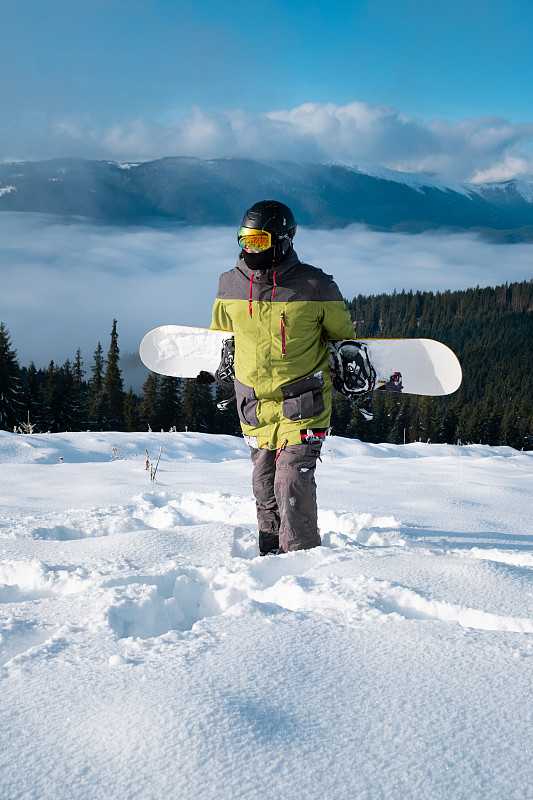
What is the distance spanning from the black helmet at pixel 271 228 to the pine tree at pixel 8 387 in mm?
41519

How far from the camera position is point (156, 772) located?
125 cm

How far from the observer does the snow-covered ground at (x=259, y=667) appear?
1263mm

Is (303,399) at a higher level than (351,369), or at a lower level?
lower

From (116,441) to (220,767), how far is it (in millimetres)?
9017

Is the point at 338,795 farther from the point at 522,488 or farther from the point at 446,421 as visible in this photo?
the point at 446,421

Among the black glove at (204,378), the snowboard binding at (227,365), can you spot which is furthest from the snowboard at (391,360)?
the snowboard binding at (227,365)

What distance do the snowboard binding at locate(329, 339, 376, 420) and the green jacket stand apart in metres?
0.26

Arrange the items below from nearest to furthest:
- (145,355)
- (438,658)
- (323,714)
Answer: (323,714), (438,658), (145,355)

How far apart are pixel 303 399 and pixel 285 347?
36 cm

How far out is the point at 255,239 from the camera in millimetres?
3617

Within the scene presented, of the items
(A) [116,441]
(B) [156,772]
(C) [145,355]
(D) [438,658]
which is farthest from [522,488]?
(A) [116,441]

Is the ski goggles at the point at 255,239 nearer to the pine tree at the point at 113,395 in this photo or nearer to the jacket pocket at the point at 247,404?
the jacket pocket at the point at 247,404

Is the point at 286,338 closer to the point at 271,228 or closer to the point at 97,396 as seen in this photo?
the point at 271,228

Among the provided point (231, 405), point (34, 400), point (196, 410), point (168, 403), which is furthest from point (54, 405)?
point (231, 405)
